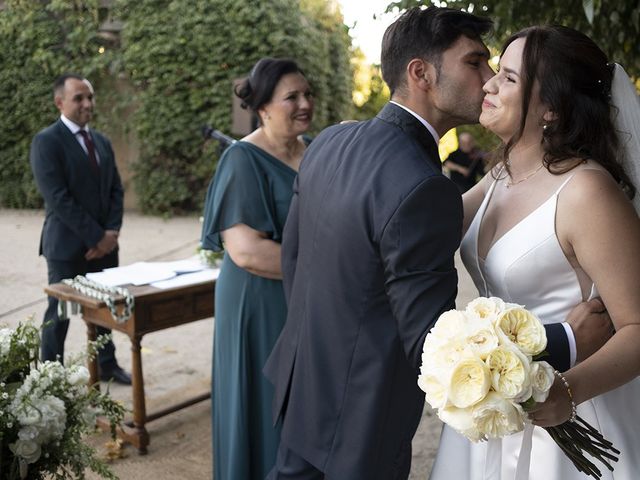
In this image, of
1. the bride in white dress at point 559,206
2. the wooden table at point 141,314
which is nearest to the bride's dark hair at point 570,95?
the bride in white dress at point 559,206

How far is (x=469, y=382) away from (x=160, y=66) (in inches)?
516

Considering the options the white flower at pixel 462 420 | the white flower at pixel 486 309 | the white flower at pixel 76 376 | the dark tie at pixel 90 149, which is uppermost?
the white flower at pixel 486 309

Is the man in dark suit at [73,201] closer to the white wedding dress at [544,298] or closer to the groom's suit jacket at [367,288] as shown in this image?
the groom's suit jacket at [367,288]

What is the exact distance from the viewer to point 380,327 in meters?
2.01

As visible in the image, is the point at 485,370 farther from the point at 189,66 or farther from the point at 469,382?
the point at 189,66

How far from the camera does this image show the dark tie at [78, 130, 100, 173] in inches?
A: 217

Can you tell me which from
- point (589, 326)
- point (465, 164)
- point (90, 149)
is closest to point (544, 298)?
point (589, 326)

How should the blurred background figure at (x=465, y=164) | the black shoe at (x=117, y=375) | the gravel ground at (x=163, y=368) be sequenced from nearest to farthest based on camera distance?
the gravel ground at (x=163, y=368) < the black shoe at (x=117, y=375) < the blurred background figure at (x=465, y=164)

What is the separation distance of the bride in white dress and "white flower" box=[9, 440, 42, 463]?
1.16 meters

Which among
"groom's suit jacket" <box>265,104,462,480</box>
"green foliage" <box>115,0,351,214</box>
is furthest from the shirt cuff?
"green foliage" <box>115,0,351,214</box>

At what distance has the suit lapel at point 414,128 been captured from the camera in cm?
211

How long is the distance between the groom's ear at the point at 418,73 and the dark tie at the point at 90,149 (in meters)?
3.81

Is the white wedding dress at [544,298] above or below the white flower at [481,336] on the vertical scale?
below

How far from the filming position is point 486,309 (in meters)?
1.61
